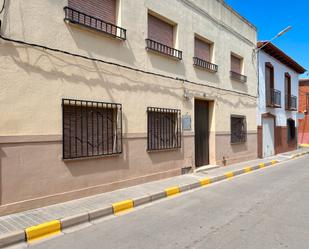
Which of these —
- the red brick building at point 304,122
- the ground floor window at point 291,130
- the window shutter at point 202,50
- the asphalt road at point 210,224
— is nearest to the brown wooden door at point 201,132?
the window shutter at point 202,50

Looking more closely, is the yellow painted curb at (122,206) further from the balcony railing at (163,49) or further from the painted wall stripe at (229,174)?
the painted wall stripe at (229,174)

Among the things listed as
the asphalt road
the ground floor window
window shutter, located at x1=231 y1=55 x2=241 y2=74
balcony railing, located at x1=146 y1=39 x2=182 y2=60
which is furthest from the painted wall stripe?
the ground floor window

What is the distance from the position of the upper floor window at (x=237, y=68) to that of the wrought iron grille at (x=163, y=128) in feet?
15.5

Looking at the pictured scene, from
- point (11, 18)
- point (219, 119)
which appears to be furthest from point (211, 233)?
point (219, 119)

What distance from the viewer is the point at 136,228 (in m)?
4.89

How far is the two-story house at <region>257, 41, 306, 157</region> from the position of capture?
15.4 metres

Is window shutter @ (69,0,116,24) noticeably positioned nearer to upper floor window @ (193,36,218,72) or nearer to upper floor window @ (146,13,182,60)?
upper floor window @ (146,13,182,60)

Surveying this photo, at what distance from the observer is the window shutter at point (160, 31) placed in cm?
848

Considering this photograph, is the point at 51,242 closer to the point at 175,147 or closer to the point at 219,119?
the point at 175,147

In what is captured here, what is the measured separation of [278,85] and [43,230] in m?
16.6

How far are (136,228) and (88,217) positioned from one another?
979 millimetres

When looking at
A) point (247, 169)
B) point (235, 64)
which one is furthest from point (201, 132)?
point (235, 64)

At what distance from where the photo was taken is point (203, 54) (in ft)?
35.7

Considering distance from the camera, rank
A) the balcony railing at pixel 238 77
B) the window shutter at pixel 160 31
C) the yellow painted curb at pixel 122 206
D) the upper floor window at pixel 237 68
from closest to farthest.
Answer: the yellow painted curb at pixel 122 206
the window shutter at pixel 160 31
the balcony railing at pixel 238 77
the upper floor window at pixel 237 68
